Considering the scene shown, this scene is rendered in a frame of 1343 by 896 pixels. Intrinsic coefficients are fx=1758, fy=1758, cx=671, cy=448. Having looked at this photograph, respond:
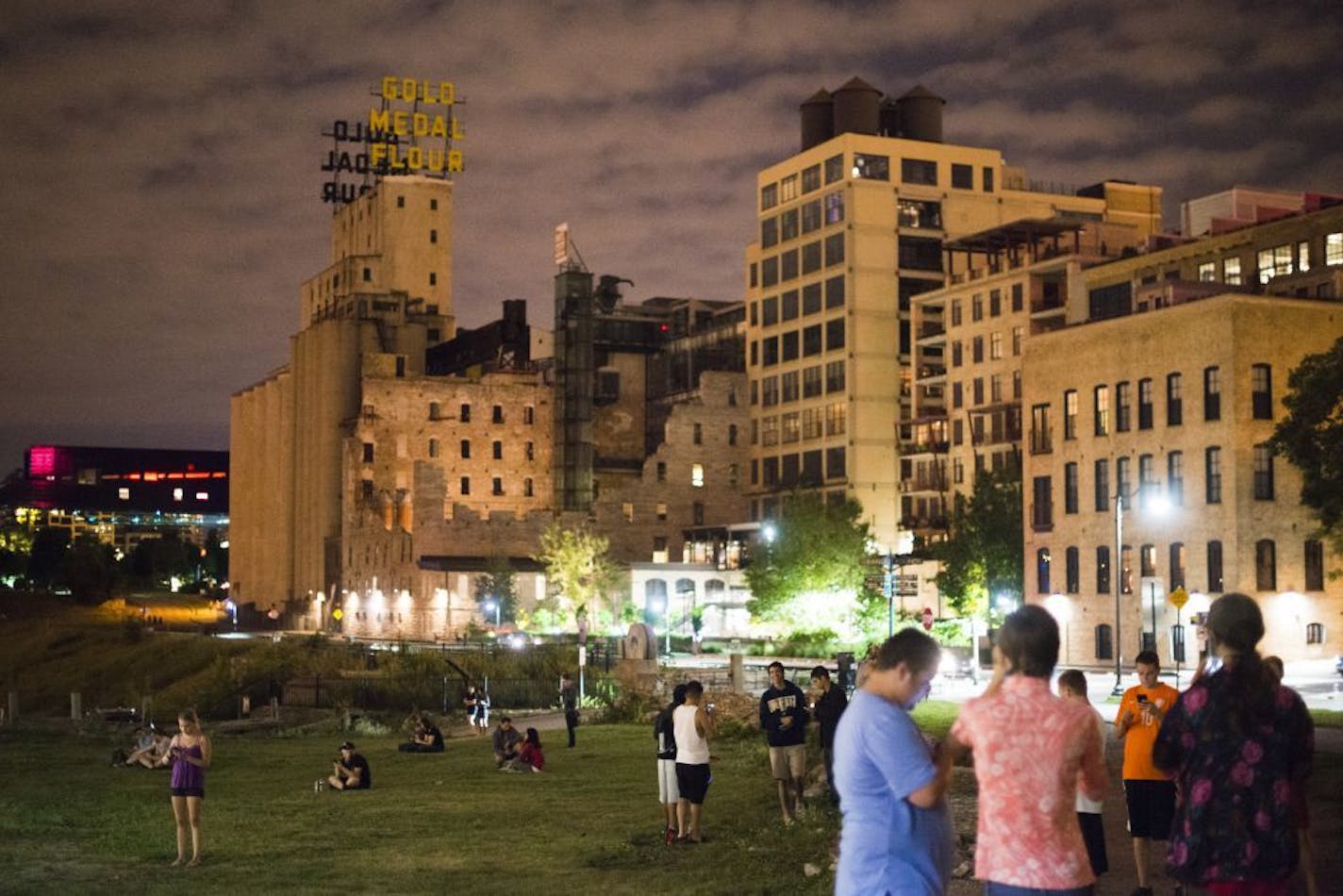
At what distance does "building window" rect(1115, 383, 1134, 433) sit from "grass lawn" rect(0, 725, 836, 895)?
3770cm

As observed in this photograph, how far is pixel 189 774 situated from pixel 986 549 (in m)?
69.1

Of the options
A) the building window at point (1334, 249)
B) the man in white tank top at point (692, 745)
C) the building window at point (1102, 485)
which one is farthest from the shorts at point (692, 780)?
the building window at point (1334, 249)

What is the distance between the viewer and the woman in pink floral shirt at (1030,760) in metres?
8.09

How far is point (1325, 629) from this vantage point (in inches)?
2579

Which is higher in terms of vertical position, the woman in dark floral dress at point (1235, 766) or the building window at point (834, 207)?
the building window at point (834, 207)

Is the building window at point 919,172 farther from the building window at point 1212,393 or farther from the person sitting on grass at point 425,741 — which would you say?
the person sitting on grass at point 425,741

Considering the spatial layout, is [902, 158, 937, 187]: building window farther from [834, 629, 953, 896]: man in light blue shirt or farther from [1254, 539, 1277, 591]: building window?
[834, 629, 953, 896]: man in light blue shirt

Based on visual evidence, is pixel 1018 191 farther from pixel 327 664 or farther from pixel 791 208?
pixel 327 664

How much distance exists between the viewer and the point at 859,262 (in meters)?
118

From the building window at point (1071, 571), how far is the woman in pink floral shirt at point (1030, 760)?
2636 inches

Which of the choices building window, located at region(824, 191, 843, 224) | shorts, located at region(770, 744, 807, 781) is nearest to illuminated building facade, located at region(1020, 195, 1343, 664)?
shorts, located at region(770, 744, 807, 781)

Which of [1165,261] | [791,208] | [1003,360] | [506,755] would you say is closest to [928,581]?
[1003,360]

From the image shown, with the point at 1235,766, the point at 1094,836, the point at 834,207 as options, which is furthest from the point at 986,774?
the point at 834,207

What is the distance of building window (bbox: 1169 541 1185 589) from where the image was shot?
67.2m
